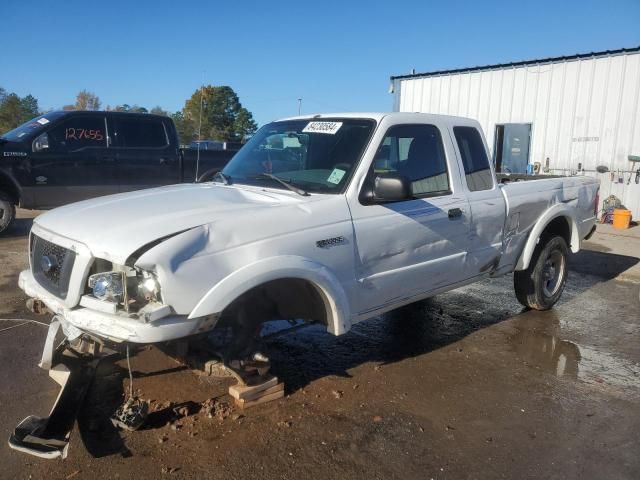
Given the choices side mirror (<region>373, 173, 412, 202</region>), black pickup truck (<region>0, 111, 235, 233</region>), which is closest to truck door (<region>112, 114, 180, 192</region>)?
black pickup truck (<region>0, 111, 235, 233</region>)

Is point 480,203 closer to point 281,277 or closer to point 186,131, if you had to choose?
point 281,277

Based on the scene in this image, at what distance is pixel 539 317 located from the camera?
592cm

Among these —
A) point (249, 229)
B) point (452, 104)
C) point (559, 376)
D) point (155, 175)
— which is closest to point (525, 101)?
point (452, 104)

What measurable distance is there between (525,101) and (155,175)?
390 inches

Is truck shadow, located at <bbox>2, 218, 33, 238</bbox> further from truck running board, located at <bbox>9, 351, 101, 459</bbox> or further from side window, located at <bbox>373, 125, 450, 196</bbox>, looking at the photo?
side window, located at <bbox>373, 125, 450, 196</bbox>

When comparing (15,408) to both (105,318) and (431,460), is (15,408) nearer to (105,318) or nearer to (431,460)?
(105,318)

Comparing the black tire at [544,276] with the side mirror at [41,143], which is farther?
the side mirror at [41,143]

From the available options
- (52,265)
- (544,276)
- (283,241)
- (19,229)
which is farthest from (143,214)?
(19,229)

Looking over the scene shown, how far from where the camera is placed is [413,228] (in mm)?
4023

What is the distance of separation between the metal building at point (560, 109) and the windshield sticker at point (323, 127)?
37.0 feet

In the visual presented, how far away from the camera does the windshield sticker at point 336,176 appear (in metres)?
3.77

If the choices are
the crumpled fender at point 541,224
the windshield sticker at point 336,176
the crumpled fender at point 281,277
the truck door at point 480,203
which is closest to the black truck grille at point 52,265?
the crumpled fender at point 281,277

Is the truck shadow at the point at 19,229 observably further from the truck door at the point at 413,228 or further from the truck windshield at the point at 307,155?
the truck door at the point at 413,228

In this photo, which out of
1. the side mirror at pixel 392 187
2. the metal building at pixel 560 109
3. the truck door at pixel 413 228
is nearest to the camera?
the side mirror at pixel 392 187
